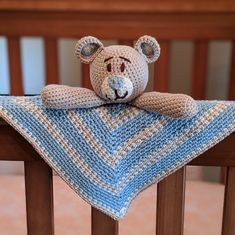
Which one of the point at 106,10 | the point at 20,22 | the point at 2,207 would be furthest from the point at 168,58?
the point at 2,207

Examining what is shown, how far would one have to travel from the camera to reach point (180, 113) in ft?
2.26

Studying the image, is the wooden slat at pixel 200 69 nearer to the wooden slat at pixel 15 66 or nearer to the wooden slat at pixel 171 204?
the wooden slat at pixel 15 66

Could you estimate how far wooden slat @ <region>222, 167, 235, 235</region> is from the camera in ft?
2.60

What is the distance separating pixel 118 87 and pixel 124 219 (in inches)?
31.9

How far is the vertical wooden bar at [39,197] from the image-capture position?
806 millimetres

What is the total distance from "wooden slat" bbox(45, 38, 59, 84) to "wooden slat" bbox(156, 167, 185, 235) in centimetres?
112

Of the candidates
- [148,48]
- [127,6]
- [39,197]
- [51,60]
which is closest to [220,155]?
[148,48]

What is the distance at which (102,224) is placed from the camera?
813 mm

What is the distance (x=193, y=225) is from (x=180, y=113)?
31.4 inches

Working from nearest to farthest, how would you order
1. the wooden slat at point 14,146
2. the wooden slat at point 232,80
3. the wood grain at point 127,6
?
the wooden slat at point 14,146
the wood grain at point 127,6
the wooden slat at point 232,80

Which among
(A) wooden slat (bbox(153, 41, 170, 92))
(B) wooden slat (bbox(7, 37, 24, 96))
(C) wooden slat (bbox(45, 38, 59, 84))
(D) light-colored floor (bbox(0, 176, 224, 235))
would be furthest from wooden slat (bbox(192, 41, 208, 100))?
(B) wooden slat (bbox(7, 37, 24, 96))

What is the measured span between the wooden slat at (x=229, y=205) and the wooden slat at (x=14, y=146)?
0.33 meters

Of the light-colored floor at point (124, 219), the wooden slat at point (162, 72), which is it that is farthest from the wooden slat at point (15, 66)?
the wooden slat at point (162, 72)

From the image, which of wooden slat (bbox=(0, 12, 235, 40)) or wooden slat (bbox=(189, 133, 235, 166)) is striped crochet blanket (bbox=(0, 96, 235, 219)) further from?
wooden slat (bbox=(0, 12, 235, 40))
